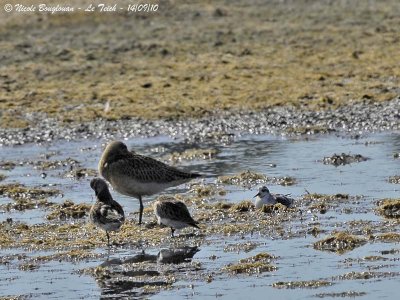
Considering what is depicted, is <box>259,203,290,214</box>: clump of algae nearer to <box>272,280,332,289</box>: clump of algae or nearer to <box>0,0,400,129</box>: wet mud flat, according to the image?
<box>272,280,332,289</box>: clump of algae

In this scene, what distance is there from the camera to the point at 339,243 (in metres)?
13.1

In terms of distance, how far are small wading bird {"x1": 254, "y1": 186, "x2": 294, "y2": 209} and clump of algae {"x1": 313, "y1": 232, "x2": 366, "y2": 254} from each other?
78.7 inches

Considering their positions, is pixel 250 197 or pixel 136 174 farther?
pixel 250 197

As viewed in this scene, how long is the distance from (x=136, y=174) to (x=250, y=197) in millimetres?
1885

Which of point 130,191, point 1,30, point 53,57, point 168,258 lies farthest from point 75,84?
point 168,258

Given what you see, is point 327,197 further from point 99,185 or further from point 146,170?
point 99,185

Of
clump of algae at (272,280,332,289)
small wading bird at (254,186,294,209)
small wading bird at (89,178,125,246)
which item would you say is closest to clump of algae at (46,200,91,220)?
small wading bird at (89,178,125,246)

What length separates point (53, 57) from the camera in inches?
1219

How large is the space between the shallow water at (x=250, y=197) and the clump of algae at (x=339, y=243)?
14 centimetres

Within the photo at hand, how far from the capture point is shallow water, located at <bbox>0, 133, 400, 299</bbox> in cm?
1167

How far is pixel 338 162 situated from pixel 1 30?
17.8 meters


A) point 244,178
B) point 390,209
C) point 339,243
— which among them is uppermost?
point 244,178

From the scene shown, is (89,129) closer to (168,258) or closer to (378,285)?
(168,258)

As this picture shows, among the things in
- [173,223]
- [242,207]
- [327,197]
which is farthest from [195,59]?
[173,223]
